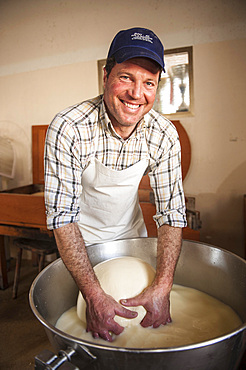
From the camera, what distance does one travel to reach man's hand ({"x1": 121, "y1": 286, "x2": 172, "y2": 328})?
1.00 metres

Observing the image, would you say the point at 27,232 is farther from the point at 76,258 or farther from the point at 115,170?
the point at 76,258

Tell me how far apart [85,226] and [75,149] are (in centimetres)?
47

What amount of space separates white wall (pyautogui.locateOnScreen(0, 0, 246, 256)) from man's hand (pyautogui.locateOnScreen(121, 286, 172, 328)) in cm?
188

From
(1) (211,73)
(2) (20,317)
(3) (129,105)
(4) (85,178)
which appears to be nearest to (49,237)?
(2) (20,317)

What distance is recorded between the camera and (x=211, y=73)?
2.62m

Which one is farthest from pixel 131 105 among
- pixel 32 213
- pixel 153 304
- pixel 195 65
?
pixel 195 65

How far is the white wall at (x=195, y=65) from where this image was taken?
2.57 m

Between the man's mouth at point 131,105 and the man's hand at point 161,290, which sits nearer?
the man's hand at point 161,290

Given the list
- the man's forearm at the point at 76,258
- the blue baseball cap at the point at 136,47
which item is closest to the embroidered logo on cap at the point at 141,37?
the blue baseball cap at the point at 136,47

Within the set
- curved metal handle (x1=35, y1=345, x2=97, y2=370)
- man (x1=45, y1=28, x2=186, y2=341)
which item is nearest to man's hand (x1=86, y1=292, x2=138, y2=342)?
man (x1=45, y1=28, x2=186, y2=341)

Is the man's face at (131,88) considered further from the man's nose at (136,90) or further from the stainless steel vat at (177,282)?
the stainless steel vat at (177,282)

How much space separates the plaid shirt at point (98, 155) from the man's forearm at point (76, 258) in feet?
0.13

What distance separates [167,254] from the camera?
115 centimetres

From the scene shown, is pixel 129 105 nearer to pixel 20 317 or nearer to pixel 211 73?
pixel 211 73
